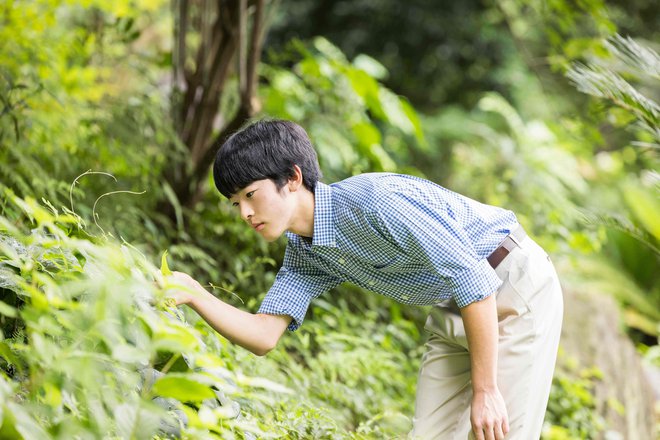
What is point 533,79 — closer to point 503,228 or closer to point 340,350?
point 340,350

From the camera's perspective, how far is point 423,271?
2.27 meters

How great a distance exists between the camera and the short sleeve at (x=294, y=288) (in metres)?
2.35

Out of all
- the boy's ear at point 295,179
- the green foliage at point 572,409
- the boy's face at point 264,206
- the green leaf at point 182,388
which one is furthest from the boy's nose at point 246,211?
the green foliage at point 572,409

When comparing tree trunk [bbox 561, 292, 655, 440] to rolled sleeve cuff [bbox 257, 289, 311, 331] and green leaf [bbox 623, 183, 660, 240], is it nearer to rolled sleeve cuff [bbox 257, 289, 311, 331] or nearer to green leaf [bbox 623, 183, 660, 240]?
green leaf [bbox 623, 183, 660, 240]

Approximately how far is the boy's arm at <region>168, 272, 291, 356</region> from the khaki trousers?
0.56m

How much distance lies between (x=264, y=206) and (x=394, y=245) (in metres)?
0.37

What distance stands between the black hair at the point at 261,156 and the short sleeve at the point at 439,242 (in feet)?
0.92

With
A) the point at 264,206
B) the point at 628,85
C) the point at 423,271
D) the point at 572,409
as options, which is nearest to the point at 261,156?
the point at 264,206

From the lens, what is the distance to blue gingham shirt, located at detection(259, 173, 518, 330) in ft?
6.72

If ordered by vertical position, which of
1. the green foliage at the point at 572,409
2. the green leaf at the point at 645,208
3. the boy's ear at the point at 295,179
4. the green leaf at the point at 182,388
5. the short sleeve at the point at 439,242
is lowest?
the green leaf at the point at 645,208

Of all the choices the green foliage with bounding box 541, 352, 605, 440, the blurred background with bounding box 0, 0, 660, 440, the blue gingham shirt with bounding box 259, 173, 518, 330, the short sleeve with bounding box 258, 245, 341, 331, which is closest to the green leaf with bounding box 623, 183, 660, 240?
the blurred background with bounding box 0, 0, 660, 440

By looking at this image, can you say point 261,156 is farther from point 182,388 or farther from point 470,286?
point 182,388

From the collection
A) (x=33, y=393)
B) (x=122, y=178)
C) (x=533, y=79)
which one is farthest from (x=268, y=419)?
(x=533, y=79)

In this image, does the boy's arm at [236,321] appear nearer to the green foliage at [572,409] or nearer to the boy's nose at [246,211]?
the boy's nose at [246,211]
